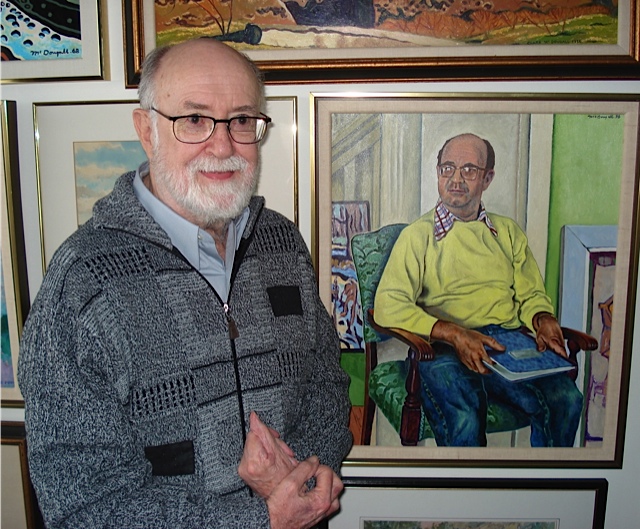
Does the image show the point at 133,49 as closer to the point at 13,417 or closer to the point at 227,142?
the point at 227,142

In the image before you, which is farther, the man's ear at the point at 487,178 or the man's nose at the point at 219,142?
the man's ear at the point at 487,178

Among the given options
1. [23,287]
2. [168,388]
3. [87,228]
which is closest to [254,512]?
[168,388]

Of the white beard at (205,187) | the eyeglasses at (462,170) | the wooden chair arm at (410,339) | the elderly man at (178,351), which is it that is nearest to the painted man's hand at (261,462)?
the elderly man at (178,351)

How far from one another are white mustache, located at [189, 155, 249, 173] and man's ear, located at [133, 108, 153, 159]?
104 mm

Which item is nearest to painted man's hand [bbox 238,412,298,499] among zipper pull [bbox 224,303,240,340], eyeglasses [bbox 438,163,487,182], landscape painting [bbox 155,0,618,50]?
zipper pull [bbox 224,303,240,340]

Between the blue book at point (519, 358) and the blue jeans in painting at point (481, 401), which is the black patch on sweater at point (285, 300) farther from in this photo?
the blue book at point (519, 358)

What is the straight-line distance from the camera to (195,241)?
0.98 metres

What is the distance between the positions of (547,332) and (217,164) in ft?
2.91

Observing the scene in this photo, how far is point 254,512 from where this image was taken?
873 mm

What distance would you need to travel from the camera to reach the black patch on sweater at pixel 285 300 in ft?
3.45

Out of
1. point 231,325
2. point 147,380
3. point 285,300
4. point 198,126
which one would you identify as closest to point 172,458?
point 147,380

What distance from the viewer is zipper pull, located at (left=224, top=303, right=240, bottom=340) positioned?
960 millimetres

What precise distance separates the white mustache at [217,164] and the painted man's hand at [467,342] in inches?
24.9

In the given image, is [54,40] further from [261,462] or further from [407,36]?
[261,462]
